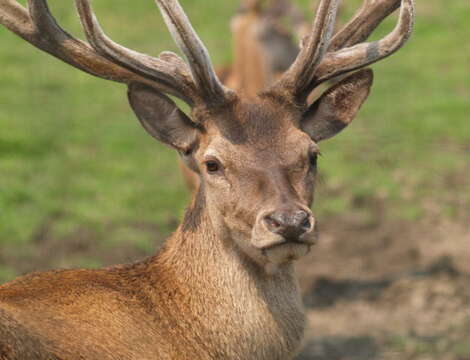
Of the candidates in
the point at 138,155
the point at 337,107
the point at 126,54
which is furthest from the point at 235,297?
the point at 138,155

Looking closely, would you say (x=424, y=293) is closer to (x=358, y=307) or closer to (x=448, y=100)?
(x=358, y=307)

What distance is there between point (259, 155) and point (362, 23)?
1283 mm

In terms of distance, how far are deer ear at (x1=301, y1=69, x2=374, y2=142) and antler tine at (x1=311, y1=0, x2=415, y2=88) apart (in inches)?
5.4

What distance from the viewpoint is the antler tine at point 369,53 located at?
542 cm

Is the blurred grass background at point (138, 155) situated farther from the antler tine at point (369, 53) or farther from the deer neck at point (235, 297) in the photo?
the antler tine at point (369, 53)

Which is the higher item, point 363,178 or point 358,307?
point 363,178

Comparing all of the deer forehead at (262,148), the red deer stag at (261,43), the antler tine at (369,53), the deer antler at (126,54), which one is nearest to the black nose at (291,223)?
the deer forehead at (262,148)

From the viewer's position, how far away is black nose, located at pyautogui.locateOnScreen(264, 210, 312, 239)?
4.64 metres

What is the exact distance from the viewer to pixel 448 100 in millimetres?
14445

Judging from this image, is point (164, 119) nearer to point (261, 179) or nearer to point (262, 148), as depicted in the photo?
point (262, 148)

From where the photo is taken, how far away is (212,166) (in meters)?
5.16

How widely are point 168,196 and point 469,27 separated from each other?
31.0 feet

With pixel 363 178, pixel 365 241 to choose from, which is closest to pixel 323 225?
pixel 365 241

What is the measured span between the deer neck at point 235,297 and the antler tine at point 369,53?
3.16 feet
